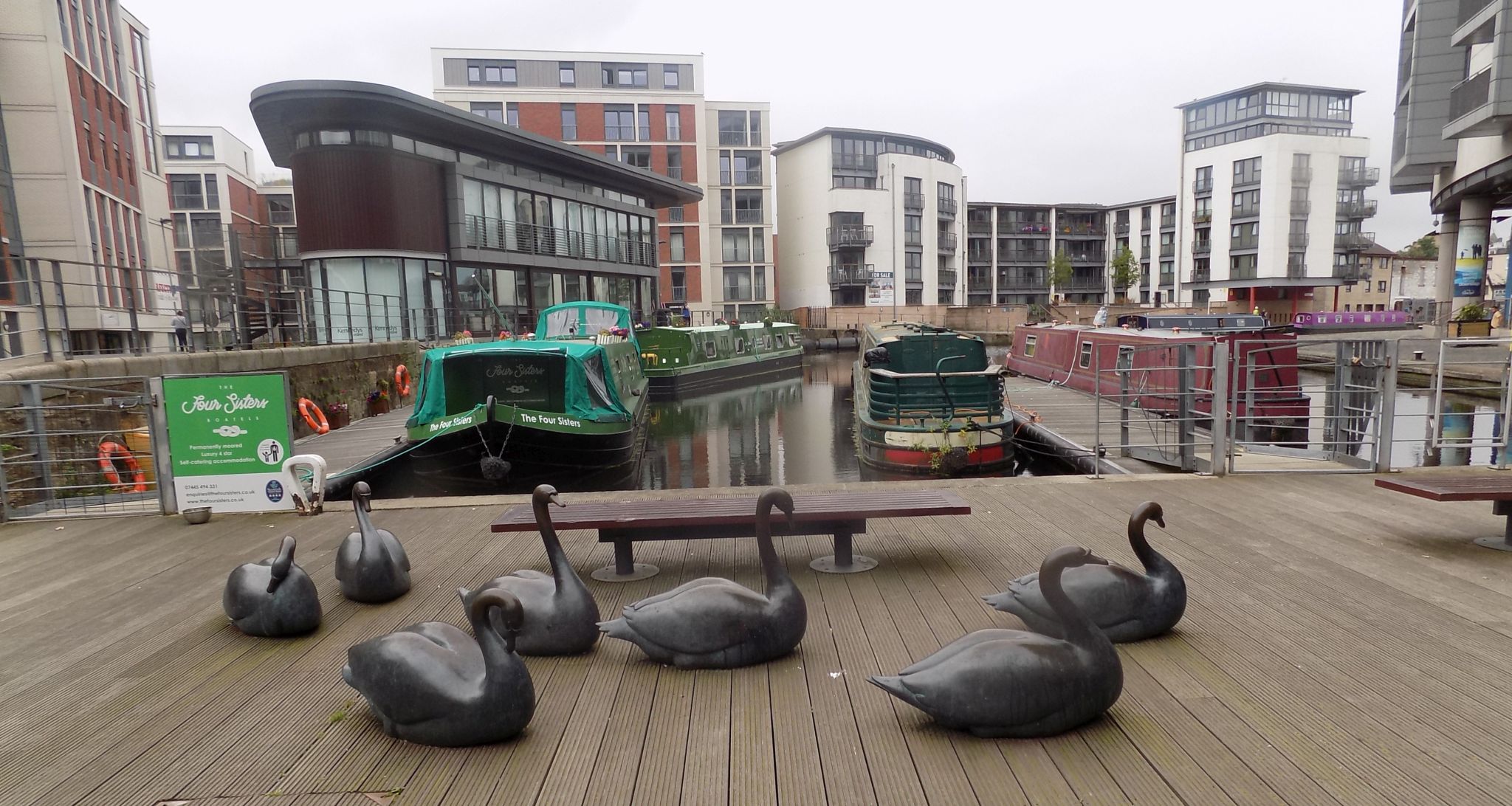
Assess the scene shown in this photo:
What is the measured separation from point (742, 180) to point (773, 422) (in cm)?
3516

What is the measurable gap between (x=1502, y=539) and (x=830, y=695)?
5.09 m

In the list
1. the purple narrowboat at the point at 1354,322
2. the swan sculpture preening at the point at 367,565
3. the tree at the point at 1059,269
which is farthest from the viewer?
the tree at the point at 1059,269

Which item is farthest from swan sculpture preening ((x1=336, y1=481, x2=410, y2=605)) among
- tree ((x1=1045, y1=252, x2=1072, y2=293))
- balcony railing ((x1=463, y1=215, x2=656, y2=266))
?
tree ((x1=1045, y1=252, x2=1072, y2=293))

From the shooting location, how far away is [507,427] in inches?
469

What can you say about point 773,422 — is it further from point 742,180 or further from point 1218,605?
point 742,180

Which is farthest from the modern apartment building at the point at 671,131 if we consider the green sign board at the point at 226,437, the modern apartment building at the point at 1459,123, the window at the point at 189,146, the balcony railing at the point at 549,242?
the green sign board at the point at 226,437

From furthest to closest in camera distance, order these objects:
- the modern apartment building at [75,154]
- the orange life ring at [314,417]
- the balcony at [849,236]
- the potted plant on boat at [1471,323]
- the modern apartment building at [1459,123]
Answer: the balcony at [849,236], the modern apartment building at [75,154], the potted plant on boat at [1471,323], the modern apartment building at [1459,123], the orange life ring at [314,417]

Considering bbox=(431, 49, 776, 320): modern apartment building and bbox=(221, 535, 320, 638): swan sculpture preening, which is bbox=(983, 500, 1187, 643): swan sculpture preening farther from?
bbox=(431, 49, 776, 320): modern apartment building

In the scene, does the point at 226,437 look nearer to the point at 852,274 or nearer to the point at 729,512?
the point at 729,512

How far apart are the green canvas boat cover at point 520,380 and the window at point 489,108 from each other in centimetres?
3662

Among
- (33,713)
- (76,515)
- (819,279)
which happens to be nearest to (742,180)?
(819,279)

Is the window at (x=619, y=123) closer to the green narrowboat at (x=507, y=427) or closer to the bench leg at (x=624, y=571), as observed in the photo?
the green narrowboat at (x=507, y=427)

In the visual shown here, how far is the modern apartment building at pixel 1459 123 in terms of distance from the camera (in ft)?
70.3

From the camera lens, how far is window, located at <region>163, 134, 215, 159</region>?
184ft
